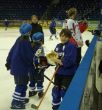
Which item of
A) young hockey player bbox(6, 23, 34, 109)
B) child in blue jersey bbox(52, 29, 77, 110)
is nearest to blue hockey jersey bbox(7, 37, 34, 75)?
young hockey player bbox(6, 23, 34, 109)

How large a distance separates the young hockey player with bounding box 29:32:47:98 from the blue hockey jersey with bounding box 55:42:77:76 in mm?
281

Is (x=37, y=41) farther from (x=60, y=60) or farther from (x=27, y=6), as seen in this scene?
(x=27, y=6)

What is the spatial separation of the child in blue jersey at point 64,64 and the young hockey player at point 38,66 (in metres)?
0.29

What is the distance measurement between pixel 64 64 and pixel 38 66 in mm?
605

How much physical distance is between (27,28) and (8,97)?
1.31m

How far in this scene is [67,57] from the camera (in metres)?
4.01

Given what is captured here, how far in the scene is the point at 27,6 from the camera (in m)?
32.9

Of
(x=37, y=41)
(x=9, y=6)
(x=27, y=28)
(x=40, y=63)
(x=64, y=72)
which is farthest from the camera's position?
(x=9, y=6)

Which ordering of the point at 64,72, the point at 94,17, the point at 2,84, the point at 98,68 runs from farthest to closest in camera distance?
the point at 94,17
the point at 2,84
the point at 64,72
the point at 98,68

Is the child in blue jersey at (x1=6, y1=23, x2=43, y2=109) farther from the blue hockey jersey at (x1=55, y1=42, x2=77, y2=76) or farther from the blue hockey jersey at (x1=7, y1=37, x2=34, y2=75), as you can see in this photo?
the blue hockey jersey at (x1=55, y1=42, x2=77, y2=76)

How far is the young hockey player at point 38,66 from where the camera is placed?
4418mm

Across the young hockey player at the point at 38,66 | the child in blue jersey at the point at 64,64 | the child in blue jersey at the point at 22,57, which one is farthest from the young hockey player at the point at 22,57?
the child in blue jersey at the point at 64,64

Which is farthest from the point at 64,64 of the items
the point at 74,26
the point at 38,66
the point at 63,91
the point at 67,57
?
the point at 74,26


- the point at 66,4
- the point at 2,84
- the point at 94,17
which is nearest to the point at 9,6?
the point at 66,4
